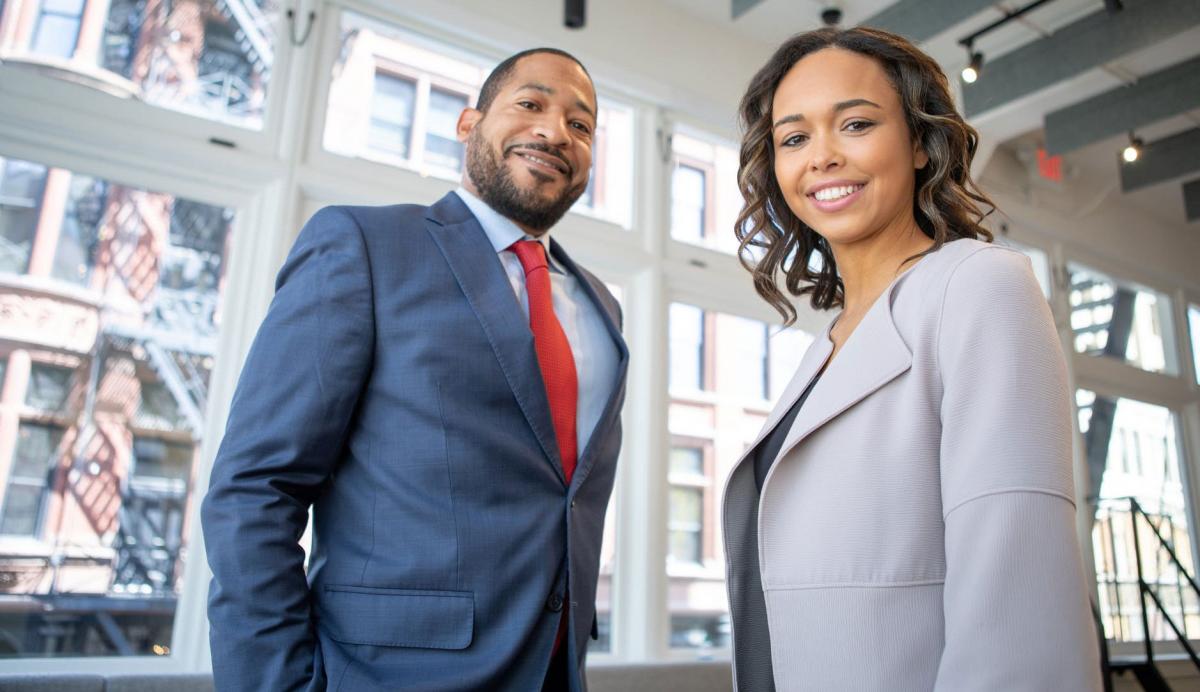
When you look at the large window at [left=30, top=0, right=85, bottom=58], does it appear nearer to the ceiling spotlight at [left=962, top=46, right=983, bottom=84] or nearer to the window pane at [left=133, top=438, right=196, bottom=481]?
the window pane at [left=133, top=438, right=196, bottom=481]

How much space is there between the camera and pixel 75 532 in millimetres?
2559

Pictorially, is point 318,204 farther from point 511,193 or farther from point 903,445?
point 903,445

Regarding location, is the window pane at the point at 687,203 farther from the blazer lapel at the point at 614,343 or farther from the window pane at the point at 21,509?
the window pane at the point at 21,509

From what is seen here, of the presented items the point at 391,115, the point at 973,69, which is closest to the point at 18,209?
the point at 391,115

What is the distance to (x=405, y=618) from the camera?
1241 mm

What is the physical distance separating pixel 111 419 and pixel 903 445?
2528 mm

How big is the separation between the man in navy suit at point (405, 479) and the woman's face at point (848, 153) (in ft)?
1.67

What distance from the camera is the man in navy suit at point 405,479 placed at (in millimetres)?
1232

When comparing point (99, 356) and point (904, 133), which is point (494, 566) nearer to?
point (904, 133)

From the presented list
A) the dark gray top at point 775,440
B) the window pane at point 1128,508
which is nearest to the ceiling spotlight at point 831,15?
the window pane at point 1128,508

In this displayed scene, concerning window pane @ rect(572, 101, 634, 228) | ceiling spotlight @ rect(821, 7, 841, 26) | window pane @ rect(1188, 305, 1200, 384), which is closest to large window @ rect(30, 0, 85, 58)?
window pane @ rect(572, 101, 634, 228)

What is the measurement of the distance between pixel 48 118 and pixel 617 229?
2148mm

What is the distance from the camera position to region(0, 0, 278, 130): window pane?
109 inches

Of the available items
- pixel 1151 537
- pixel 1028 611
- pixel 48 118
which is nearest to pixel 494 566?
pixel 1028 611
